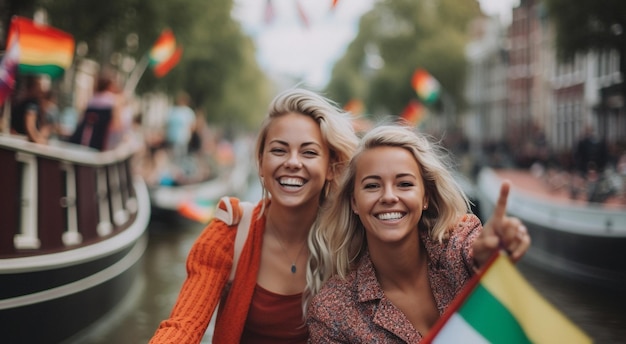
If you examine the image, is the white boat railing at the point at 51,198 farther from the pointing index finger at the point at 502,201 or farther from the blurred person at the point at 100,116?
the pointing index finger at the point at 502,201

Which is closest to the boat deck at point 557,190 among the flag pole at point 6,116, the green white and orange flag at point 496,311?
the flag pole at point 6,116

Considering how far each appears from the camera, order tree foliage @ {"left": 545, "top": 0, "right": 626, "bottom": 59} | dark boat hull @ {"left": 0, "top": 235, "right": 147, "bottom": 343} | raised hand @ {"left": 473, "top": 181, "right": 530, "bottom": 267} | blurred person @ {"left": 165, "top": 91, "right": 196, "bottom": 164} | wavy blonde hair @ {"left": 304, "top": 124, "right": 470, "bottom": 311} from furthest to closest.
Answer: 1. blurred person @ {"left": 165, "top": 91, "right": 196, "bottom": 164}
2. tree foliage @ {"left": 545, "top": 0, "right": 626, "bottom": 59}
3. dark boat hull @ {"left": 0, "top": 235, "right": 147, "bottom": 343}
4. wavy blonde hair @ {"left": 304, "top": 124, "right": 470, "bottom": 311}
5. raised hand @ {"left": 473, "top": 181, "right": 530, "bottom": 267}

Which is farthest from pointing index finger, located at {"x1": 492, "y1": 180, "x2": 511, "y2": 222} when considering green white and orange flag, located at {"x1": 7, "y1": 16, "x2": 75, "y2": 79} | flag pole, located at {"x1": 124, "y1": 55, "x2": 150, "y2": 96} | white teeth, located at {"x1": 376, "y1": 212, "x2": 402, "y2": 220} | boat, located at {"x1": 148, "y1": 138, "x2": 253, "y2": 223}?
flag pole, located at {"x1": 124, "y1": 55, "x2": 150, "y2": 96}

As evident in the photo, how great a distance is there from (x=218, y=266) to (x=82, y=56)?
51.3ft

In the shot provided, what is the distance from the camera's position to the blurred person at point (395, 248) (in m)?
2.96

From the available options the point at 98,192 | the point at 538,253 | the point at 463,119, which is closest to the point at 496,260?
the point at 98,192

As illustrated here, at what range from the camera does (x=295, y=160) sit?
132 inches

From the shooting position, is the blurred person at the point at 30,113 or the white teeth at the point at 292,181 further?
the blurred person at the point at 30,113

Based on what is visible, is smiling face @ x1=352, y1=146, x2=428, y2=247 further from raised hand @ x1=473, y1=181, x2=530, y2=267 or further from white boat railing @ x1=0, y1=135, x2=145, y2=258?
white boat railing @ x1=0, y1=135, x2=145, y2=258

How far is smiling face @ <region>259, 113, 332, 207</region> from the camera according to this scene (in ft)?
11.1

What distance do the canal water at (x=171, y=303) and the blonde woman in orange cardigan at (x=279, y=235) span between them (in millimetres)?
4337

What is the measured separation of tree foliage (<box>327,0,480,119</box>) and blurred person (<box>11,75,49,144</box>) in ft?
138

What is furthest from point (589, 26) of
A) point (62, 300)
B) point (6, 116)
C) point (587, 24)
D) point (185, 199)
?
point (62, 300)

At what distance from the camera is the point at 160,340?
3.00 metres
